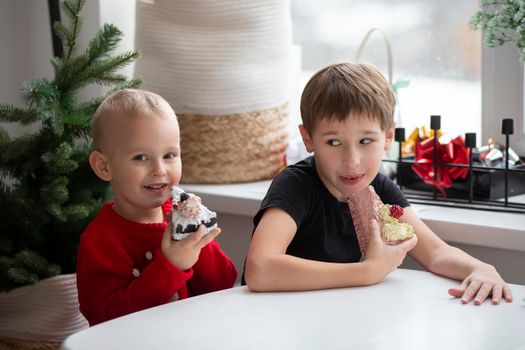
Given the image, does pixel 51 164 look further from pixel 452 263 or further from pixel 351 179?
pixel 452 263

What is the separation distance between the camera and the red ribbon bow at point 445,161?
6.82 feet

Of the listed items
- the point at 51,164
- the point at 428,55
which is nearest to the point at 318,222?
the point at 51,164

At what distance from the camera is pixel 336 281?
148 centimetres

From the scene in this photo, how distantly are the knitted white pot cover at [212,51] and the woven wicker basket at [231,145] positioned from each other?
28 mm

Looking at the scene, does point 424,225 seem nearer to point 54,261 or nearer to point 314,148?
point 314,148

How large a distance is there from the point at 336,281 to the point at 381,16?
1254 mm

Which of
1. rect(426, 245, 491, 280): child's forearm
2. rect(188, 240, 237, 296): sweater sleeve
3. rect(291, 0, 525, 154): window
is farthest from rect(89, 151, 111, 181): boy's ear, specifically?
rect(291, 0, 525, 154): window

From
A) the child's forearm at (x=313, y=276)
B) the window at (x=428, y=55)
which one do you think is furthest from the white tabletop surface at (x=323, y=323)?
the window at (x=428, y=55)

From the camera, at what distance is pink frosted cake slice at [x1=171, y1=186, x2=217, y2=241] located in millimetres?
1446

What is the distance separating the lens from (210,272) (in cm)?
168

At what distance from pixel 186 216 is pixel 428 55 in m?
1.25

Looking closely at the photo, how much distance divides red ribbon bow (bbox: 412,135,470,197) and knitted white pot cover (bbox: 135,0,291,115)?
506 mm

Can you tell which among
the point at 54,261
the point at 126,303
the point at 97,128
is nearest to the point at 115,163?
the point at 97,128

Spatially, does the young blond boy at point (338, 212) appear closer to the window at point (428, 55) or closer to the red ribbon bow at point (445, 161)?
the red ribbon bow at point (445, 161)
